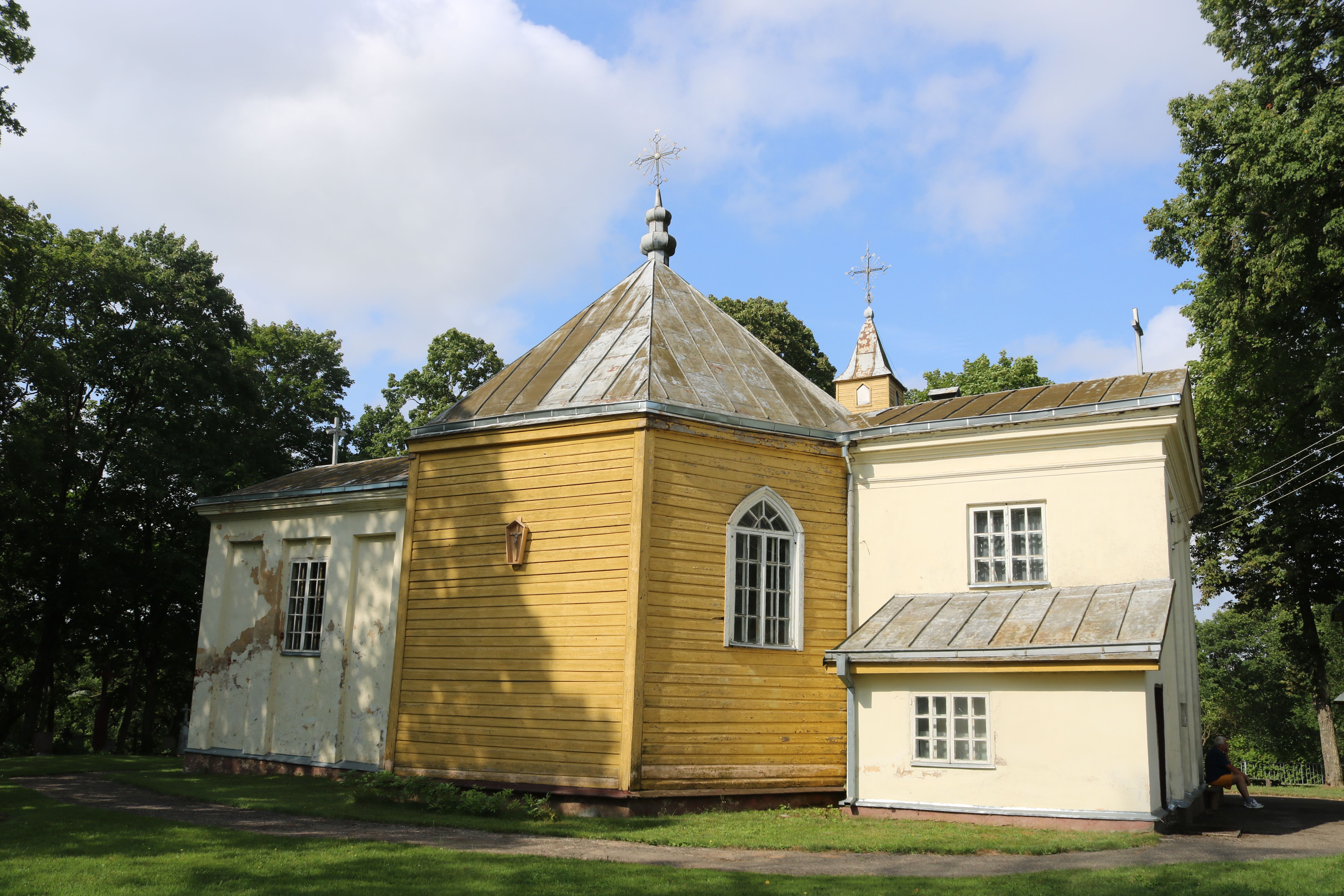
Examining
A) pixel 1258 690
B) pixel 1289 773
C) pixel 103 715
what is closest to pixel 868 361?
pixel 1289 773

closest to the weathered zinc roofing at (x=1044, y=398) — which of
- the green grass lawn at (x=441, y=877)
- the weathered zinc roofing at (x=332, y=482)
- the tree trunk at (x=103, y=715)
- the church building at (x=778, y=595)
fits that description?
the church building at (x=778, y=595)

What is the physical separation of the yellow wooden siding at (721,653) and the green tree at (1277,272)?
379 inches

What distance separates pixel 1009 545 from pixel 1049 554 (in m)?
0.55

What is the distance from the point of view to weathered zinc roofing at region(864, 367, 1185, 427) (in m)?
13.8

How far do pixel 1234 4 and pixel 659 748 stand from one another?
659 inches

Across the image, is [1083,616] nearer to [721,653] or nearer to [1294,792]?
[721,653]

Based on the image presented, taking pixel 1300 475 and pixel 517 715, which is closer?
pixel 517 715

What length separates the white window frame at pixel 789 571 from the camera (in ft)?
43.3

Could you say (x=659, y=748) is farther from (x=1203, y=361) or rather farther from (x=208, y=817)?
(x=1203, y=361)

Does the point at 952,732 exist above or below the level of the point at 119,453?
below

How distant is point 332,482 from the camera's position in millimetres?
18719

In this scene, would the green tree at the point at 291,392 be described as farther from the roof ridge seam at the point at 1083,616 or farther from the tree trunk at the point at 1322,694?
the tree trunk at the point at 1322,694

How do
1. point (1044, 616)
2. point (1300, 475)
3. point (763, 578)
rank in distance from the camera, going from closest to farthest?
point (1044, 616), point (763, 578), point (1300, 475)

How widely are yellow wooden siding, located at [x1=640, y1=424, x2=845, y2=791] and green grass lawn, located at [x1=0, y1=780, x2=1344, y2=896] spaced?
12.0 feet
